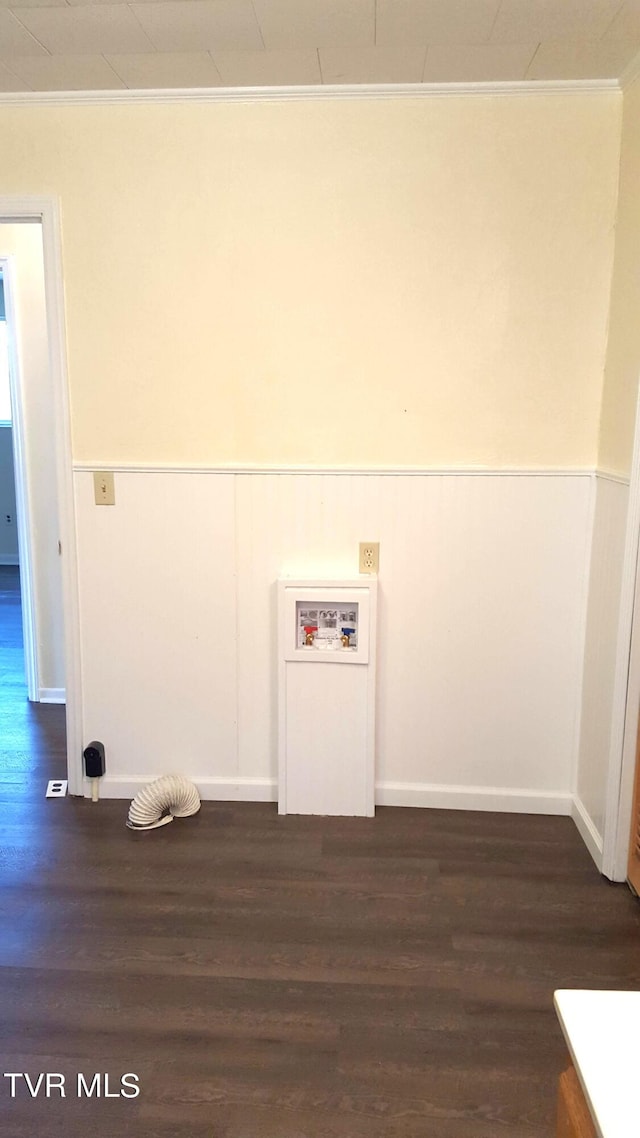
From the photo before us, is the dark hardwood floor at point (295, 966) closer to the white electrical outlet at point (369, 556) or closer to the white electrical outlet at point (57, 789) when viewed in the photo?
the white electrical outlet at point (57, 789)

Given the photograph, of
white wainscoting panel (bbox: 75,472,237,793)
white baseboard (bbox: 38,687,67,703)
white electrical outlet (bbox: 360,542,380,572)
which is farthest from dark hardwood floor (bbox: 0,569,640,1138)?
white baseboard (bbox: 38,687,67,703)

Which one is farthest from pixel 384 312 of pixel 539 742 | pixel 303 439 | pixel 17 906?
pixel 17 906

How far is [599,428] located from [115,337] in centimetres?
168

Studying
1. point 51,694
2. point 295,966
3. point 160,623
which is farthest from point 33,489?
point 295,966

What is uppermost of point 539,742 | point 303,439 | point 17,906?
point 303,439

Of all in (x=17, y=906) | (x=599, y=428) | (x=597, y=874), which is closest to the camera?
(x=17, y=906)

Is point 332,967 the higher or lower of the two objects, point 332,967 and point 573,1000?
the lower

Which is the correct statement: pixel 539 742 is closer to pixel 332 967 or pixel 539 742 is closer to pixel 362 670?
pixel 362 670

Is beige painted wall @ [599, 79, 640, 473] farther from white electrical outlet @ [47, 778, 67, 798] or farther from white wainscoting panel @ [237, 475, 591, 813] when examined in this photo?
white electrical outlet @ [47, 778, 67, 798]

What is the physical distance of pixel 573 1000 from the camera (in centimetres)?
93

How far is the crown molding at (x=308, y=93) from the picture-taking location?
246 centimetres

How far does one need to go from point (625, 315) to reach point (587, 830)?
168 centimetres

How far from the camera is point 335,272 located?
2.64m

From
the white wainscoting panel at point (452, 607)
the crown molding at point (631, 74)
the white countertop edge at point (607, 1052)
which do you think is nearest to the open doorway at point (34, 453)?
the white wainscoting panel at point (452, 607)
